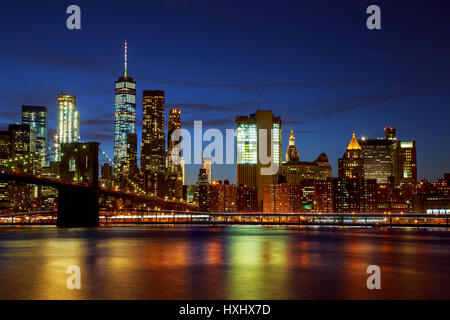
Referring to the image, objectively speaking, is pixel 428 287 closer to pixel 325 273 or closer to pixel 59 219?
pixel 325 273

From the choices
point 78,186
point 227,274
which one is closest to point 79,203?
point 78,186

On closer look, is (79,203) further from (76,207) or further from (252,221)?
(252,221)

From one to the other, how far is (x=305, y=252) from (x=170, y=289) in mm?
15784

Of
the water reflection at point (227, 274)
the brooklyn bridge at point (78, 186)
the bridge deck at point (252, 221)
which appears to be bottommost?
the bridge deck at point (252, 221)

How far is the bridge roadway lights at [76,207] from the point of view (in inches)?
3169

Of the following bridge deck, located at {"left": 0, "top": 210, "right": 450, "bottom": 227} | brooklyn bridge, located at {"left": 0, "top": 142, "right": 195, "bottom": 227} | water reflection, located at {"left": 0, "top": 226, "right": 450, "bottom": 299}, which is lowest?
bridge deck, located at {"left": 0, "top": 210, "right": 450, "bottom": 227}

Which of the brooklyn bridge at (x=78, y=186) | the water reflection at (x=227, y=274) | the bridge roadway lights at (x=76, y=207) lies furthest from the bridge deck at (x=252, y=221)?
the water reflection at (x=227, y=274)

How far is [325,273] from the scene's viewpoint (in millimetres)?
21547

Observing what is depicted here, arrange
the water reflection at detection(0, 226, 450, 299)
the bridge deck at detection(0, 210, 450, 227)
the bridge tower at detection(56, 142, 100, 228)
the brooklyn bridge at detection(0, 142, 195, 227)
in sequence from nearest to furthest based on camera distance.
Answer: the water reflection at detection(0, 226, 450, 299)
the brooklyn bridge at detection(0, 142, 195, 227)
the bridge tower at detection(56, 142, 100, 228)
the bridge deck at detection(0, 210, 450, 227)

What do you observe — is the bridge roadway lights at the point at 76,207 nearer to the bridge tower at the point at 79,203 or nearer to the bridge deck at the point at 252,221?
the bridge tower at the point at 79,203

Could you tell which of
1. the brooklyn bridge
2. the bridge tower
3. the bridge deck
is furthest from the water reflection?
the bridge deck

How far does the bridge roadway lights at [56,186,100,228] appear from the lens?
264 ft

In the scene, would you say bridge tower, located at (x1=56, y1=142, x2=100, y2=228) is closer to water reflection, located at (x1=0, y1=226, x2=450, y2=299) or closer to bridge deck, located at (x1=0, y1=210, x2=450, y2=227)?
bridge deck, located at (x1=0, y1=210, x2=450, y2=227)
